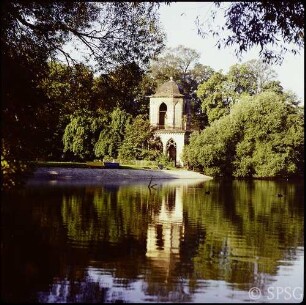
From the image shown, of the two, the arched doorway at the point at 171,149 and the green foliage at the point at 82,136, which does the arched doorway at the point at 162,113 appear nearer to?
the arched doorway at the point at 171,149

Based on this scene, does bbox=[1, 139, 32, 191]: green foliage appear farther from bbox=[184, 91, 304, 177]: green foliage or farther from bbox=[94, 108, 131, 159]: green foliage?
bbox=[94, 108, 131, 159]: green foliage

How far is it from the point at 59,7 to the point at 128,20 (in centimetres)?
186

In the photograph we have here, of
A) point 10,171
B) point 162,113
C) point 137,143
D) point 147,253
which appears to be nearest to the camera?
point 10,171

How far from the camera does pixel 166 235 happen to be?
1372 cm

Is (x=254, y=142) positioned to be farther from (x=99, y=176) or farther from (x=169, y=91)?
(x=99, y=176)

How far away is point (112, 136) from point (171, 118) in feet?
21.9

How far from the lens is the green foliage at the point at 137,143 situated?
4353 centimetres

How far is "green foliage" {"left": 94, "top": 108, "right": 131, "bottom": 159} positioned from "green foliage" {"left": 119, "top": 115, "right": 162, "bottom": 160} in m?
0.59

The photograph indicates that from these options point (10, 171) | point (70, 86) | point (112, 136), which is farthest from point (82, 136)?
point (10, 171)

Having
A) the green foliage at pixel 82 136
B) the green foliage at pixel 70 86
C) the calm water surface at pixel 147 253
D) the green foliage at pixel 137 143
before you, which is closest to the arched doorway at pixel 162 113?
the green foliage at pixel 137 143

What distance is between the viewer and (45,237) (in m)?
12.4

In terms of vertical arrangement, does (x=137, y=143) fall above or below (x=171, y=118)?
below

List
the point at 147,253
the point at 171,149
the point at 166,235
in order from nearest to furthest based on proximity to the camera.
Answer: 1. the point at 147,253
2. the point at 166,235
3. the point at 171,149

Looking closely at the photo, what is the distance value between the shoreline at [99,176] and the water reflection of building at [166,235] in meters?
11.1
